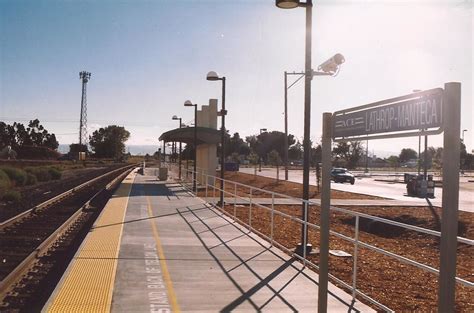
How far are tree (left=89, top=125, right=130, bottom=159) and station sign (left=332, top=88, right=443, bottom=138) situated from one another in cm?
14566

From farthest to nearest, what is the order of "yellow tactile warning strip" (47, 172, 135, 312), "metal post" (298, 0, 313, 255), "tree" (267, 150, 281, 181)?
"tree" (267, 150, 281, 181) < "metal post" (298, 0, 313, 255) < "yellow tactile warning strip" (47, 172, 135, 312)

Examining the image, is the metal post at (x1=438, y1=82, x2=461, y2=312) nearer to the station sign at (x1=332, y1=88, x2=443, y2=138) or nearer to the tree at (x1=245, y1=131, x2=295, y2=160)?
the station sign at (x1=332, y1=88, x2=443, y2=138)

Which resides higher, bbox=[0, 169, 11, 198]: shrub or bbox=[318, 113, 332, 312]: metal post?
bbox=[318, 113, 332, 312]: metal post

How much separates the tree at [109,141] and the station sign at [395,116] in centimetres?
14566

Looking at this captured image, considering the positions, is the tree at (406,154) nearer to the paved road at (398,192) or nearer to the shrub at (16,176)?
the paved road at (398,192)

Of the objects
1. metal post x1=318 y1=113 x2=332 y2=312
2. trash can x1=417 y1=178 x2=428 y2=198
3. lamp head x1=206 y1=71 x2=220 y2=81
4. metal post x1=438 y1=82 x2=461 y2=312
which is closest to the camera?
metal post x1=438 y1=82 x2=461 y2=312

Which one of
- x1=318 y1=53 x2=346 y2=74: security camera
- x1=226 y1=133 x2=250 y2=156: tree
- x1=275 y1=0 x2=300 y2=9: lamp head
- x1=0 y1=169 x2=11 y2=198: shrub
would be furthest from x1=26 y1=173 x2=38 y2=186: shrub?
x1=226 y1=133 x2=250 y2=156: tree

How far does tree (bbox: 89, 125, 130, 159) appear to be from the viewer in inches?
6102

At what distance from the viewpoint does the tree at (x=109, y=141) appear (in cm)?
15500

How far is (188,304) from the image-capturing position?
6.62 m

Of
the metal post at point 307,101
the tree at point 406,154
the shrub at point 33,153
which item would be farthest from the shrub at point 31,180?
the tree at point 406,154

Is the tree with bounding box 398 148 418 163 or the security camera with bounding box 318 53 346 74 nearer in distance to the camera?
the security camera with bounding box 318 53 346 74

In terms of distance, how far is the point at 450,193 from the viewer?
3.16 meters

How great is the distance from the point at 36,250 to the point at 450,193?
9312mm
